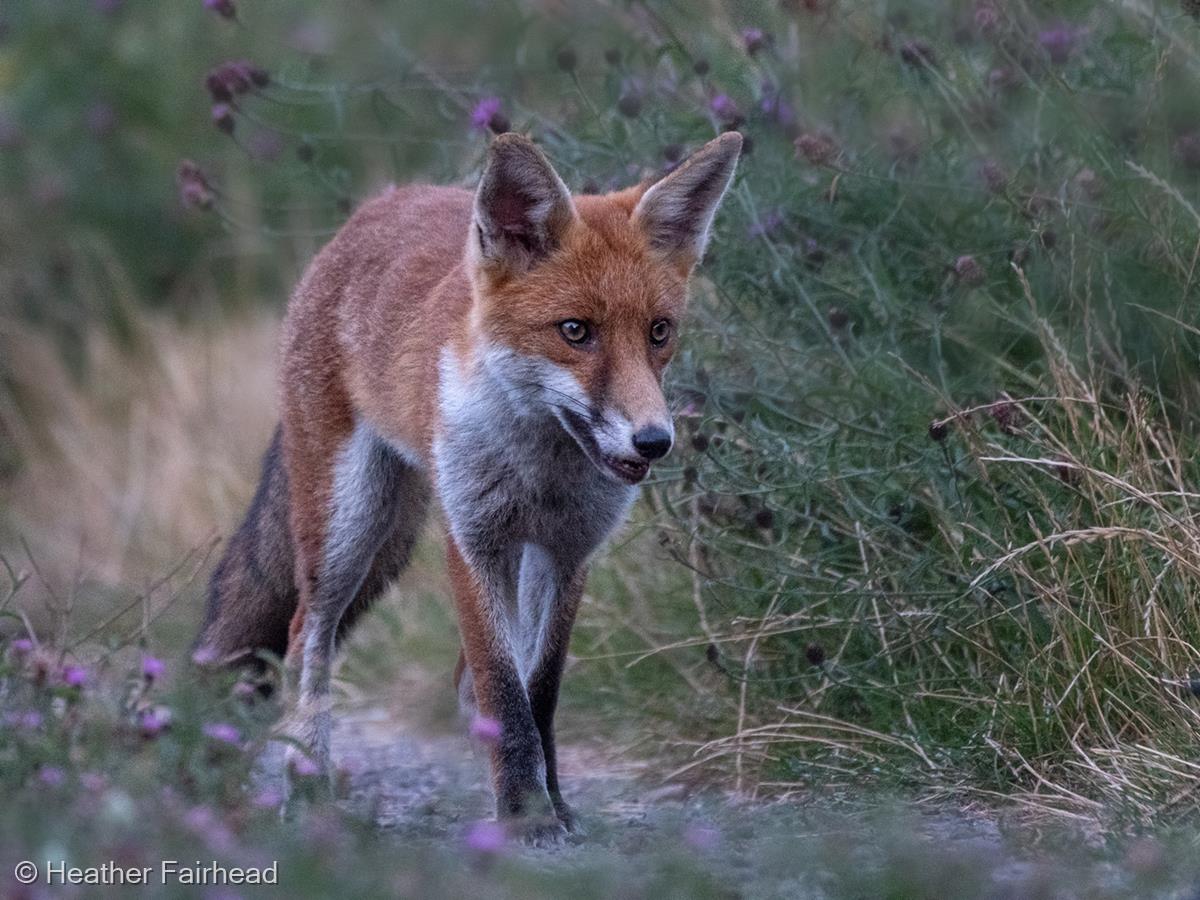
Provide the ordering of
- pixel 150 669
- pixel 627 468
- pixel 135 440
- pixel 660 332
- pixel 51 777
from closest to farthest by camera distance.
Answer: pixel 51 777 < pixel 150 669 < pixel 627 468 < pixel 660 332 < pixel 135 440

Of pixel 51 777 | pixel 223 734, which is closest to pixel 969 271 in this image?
pixel 223 734

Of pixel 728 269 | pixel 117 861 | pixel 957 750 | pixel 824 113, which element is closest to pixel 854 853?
pixel 957 750

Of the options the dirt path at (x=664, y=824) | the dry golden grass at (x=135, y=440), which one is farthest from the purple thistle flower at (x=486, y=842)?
the dry golden grass at (x=135, y=440)

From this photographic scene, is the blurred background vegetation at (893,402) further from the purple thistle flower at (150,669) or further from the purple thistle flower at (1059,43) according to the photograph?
the purple thistle flower at (150,669)

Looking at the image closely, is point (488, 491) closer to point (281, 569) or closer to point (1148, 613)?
point (281, 569)

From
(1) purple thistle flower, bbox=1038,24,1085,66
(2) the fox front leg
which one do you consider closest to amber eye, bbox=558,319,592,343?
(2) the fox front leg

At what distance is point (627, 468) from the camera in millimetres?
4164

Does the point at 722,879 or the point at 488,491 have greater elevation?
Result: the point at 488,491

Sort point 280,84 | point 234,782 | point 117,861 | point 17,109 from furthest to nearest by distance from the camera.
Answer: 1. point 17,109
2. point 280,84
3. point 234,782
4. point 117,861

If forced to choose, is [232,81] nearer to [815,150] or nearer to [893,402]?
[815,150]

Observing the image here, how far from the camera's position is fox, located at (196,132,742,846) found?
14.2 feet

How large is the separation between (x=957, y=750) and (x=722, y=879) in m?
1.36

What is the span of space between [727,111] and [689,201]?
82 centimetres

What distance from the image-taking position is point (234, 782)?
3.30m
